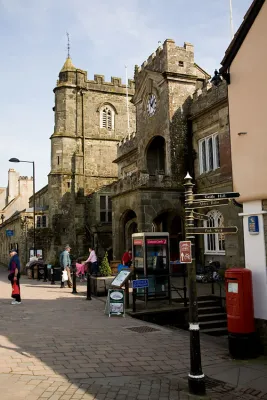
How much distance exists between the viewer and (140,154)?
23.3 m

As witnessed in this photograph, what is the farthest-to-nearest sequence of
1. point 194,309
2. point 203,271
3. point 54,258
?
point 54,258 < point 203,271 < point 194,309

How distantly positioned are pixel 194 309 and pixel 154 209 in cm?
1321

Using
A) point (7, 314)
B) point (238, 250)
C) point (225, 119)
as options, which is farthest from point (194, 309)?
point (225, 119)

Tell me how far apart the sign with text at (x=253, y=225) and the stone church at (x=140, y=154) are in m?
8.20

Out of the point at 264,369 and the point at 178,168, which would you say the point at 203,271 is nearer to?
the point at 178,168

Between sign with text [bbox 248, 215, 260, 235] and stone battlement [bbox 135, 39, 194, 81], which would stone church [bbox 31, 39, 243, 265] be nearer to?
stone battlement [bbox 135, 39, 194, 81]

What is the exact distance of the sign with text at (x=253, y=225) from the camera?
25.8ft

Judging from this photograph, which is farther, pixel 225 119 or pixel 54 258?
pixel 54 258

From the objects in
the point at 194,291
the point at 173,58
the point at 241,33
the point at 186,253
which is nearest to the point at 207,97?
the point at 173,58

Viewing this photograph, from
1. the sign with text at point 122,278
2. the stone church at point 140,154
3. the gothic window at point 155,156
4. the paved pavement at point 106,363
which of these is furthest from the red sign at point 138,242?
the gothic window at point 155,156

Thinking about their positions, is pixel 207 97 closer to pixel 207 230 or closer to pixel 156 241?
pixel 156 241

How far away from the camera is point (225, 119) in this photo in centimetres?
1761

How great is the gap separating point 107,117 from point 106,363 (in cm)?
2937

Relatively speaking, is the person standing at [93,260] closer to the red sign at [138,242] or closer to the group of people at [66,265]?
the group of people at [66,265]
